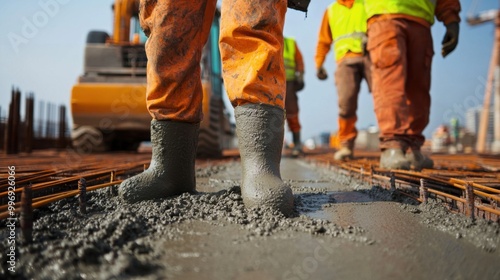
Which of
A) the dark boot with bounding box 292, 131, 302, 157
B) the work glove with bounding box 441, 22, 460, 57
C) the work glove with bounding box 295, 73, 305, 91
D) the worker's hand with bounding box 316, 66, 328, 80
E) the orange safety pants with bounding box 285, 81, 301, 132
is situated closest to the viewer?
the work glove with bounding box 441, 22, 460, 57

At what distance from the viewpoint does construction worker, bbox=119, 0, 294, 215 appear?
45.5 inches

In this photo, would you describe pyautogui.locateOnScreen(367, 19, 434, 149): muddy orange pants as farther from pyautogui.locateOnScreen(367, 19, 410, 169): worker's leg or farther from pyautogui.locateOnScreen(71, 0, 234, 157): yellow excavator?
pyautogui.locateOnScreen(71, 0, 234, 157): yellow excavator

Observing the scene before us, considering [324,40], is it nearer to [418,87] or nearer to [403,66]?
[418,87]

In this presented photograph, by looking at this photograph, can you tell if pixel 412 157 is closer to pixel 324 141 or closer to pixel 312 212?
pixel 312 212

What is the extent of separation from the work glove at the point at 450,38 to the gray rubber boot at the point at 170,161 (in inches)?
97.3

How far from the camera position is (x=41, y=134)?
905 cm

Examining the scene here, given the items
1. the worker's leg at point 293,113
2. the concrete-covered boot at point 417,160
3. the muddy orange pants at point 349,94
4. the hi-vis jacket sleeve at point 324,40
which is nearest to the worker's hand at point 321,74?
the hi-vis jacket sleeve at point 324,40

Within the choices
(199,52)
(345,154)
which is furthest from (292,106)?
(199,52)

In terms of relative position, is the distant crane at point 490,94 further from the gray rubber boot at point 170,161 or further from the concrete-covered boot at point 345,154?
the gray rubber boot at point 170,161

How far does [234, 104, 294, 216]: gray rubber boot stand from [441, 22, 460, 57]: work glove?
91.3 inches

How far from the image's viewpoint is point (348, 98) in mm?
4090

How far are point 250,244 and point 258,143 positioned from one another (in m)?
0.44

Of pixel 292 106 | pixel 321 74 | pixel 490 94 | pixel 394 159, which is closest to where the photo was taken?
pixel 394 159

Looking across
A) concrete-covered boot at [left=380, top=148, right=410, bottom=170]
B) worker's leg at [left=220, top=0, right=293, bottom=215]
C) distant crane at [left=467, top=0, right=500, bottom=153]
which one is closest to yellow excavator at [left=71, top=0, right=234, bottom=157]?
concrete-covered boot at [left=380, top=148, right=410, bottom=170]
